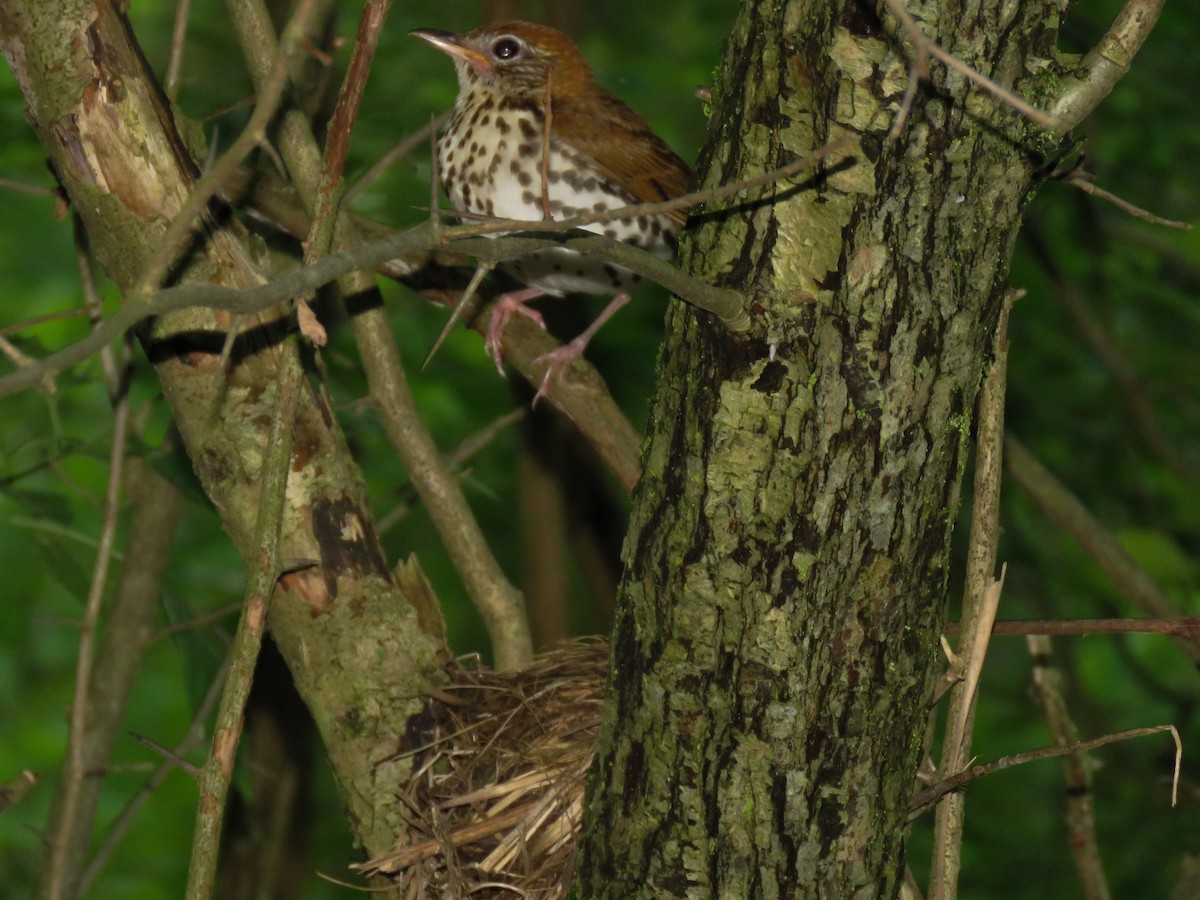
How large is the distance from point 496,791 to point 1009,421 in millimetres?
3642

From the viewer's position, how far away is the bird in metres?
3.46

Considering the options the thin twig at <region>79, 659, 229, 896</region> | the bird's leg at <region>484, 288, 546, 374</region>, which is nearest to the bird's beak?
the bird's leg at <region>484, 288, 546, 374</region>

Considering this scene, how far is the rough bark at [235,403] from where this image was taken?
2242 millimetres

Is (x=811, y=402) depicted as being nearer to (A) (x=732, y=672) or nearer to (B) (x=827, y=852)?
(A) (x=732, y=672)

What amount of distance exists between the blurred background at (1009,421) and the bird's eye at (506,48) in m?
0.63

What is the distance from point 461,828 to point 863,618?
3.26ft

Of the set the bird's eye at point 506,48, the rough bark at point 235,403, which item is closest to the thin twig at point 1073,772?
the rough bark at point 235,403

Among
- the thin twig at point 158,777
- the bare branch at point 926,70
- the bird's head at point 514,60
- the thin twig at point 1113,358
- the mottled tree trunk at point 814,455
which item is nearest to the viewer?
the bare branch at point 926,70

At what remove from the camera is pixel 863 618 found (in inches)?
71.1

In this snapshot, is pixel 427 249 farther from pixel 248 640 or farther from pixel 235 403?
pixel 235 403

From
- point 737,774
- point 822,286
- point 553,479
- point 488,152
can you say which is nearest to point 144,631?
point 488,152

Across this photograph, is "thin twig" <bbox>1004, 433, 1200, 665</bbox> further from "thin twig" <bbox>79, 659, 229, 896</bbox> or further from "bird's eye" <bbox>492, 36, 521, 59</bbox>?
"thin twig" <bbox>79, 659, 229, 896</bbox>

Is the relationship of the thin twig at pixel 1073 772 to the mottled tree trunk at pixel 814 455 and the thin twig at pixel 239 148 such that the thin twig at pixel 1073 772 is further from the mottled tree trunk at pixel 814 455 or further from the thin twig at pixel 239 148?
the thin twig at pixel 239 148

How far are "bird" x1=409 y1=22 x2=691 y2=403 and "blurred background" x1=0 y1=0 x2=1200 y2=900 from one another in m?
0.73
